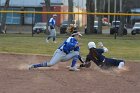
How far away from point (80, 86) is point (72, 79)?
115 cm

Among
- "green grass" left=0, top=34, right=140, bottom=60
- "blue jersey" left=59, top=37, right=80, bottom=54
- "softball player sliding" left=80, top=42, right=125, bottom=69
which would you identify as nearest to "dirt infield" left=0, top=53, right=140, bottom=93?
"softball player sliding" left=80, top=42, right=125, bottom=69

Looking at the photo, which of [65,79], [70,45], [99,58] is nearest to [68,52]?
[70,45]

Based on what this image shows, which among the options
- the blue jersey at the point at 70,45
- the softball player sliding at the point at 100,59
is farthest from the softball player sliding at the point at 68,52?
the softball player sliding at the point at 100,59

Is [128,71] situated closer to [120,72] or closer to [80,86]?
[120,72]

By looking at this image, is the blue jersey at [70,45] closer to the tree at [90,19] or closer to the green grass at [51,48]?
the green grass at [51,48]

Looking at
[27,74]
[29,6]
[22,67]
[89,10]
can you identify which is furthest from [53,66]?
[29,6]

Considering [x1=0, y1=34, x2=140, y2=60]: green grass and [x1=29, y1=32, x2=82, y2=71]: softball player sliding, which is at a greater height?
[x1=29, y1=32, x2=82, y2=71]: softball player sliding

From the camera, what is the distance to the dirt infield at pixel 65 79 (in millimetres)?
10170

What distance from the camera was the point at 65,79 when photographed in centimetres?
1177

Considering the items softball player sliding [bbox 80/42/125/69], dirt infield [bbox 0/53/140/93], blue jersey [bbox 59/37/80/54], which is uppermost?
blue jersey [bbox 59/37/80/54]

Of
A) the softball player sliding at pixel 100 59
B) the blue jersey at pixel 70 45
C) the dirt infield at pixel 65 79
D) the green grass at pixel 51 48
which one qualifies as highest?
the blue jersey at pixel 70 45

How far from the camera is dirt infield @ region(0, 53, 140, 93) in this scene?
10.2 meters

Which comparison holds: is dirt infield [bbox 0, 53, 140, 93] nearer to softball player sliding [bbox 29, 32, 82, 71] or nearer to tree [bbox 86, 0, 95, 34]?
softball player sliding [bbox 29, 32, 82, 71]

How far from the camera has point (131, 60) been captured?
16.7 meters
